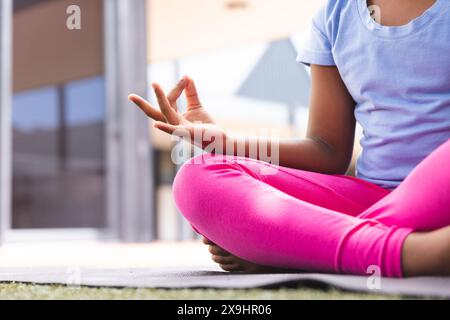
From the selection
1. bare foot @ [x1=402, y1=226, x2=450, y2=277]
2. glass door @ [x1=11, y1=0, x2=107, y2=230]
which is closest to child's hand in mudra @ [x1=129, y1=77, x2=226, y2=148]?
bare foot @ [x1=402, y1=226, x2=450, y2=277]

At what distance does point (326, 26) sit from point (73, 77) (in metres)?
2.36

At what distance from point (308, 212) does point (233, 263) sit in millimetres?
179

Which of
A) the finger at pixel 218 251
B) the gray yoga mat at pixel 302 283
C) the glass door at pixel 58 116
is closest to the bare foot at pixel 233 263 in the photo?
the finger at pixel 218 251

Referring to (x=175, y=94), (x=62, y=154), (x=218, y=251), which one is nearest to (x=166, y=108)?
(x=175, y=94)

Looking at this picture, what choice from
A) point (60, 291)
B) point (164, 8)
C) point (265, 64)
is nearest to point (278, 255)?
point (60, 291)

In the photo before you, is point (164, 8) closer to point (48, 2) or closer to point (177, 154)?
point (48, 2)

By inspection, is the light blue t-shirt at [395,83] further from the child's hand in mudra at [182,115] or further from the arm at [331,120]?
the child's hand in mudra at [182,115]

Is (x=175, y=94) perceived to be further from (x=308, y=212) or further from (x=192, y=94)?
(x=308, y=212)

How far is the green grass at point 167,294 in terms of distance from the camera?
63cm

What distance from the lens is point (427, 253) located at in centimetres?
69

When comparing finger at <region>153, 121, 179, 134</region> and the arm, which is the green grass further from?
the arm

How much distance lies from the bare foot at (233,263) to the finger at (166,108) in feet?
0.58

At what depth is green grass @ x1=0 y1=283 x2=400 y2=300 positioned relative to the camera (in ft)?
2.08

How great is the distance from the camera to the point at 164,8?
A: 13.3ft
